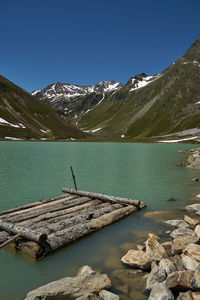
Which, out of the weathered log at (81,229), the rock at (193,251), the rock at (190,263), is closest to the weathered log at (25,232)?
the weathered log at (81,229)

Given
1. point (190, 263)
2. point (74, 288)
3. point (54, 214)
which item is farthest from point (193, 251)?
Answer: point (54, 214)

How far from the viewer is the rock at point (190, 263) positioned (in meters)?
9.89

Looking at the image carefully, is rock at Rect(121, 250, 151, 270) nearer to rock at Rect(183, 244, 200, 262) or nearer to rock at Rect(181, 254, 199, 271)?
rock at Rect(181, 254, 199, 271)

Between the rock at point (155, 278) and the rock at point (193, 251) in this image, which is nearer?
the rock at point (155, 278)

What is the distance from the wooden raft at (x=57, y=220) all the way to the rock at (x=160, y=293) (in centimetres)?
631

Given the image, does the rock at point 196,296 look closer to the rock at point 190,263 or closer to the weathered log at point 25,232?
the rock at point 190,263

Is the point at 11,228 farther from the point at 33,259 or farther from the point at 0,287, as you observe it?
the point at 0,287

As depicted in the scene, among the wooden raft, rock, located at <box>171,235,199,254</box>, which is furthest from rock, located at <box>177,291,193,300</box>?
the wooden raft

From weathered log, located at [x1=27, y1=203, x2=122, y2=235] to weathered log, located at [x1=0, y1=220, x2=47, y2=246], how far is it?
38.2 inches

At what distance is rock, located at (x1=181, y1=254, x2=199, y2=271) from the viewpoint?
9.89 meters

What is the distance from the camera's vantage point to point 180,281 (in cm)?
864

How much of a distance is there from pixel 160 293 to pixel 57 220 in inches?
371

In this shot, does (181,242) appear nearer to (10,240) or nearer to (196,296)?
(196,296)

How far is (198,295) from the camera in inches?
318
